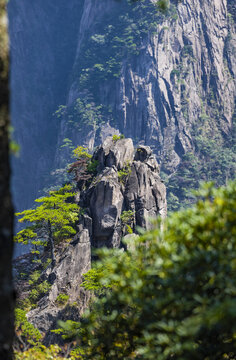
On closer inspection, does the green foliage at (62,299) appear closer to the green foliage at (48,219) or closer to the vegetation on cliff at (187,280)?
the green foliage at (48,219)

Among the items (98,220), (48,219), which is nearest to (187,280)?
(48,219)

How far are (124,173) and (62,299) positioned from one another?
31.6ft

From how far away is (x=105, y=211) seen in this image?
2631 cm

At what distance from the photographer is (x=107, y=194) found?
26.6 meters

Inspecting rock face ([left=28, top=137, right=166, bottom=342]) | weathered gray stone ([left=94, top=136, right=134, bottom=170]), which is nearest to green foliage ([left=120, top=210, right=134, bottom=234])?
rock face ([left=28, top=137, right=166, bottom=342])

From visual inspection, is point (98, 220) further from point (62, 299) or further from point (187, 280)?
point (187, 280)

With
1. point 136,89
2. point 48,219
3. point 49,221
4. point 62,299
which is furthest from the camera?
point 136,89

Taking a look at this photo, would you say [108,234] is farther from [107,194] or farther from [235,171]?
[235,171]

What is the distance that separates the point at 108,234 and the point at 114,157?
17.7 ft

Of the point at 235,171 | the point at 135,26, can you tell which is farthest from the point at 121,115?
the point at 235,171

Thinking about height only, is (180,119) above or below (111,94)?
below

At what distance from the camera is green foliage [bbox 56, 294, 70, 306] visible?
22345mm

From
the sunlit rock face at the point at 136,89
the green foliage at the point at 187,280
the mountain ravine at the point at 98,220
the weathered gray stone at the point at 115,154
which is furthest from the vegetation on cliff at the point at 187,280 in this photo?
the sunlit rock face at the point at 136,89

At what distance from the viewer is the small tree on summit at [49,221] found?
79.2 feet
